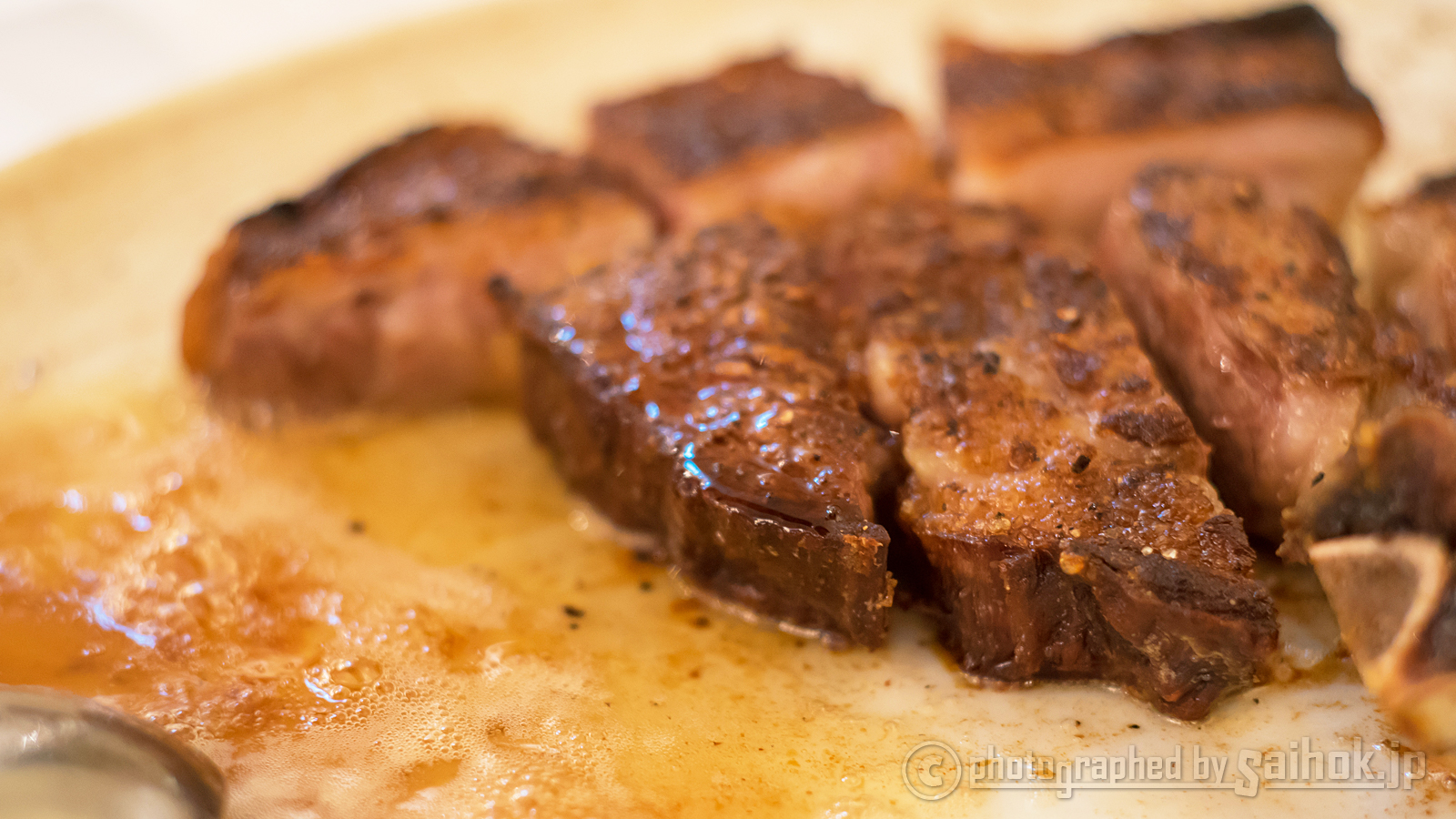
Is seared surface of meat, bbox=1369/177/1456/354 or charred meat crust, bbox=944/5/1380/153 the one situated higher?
charred meat crust, bbox=944/5/1380/153

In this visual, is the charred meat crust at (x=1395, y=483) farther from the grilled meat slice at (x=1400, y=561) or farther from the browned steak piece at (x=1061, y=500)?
the browned steak piece at (x=1061, y=500)

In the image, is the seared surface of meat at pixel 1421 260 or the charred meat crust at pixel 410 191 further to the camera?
the charred meat crust at pixel 410 191

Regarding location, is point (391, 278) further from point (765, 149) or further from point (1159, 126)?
point (1159, 126)

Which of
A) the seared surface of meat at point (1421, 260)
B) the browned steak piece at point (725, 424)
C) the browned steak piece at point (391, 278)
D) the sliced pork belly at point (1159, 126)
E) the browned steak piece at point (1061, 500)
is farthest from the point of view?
the sliced pork belly at point (1159, 126)

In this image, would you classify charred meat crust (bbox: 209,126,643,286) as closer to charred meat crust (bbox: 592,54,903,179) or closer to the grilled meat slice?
charred meat crust (bbox: 592,54,903,179)

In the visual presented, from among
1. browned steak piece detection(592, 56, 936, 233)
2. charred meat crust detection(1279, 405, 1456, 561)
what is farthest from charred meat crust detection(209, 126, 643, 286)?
charred meat crust detection(1279, 405, 1456, 561)

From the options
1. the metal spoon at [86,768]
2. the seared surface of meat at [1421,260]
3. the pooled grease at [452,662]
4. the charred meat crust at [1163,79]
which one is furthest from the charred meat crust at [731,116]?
the metal spoon at [86,768]

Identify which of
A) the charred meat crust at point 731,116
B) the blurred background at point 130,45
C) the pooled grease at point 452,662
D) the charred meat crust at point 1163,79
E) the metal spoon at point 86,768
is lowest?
the pooled grease at point 452,662

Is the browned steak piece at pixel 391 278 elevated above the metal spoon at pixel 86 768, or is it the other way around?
the browned steak piece at pixel 391 278
